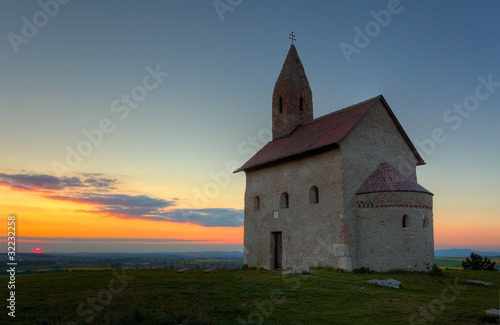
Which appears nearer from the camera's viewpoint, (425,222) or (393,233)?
(393,233)

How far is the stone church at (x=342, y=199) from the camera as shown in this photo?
64.0 feet

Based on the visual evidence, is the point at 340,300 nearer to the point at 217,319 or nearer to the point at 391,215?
the point at 217,319

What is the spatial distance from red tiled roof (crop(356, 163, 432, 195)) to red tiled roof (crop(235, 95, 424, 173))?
10.1 feet

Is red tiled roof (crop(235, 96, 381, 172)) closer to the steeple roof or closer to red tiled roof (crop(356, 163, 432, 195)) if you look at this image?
red tiled roof (crop(356, 163, 432, 195))

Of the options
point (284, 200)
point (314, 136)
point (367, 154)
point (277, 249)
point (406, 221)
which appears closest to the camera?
point (406, 221)

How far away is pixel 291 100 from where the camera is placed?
28906mm

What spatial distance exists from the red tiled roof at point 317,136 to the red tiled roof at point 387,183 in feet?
10.1

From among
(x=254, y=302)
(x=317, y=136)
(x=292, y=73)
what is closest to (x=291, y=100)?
(x=292, y=73)

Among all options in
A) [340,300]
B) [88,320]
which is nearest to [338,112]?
[340,300]

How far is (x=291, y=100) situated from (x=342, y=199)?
11.5 metres

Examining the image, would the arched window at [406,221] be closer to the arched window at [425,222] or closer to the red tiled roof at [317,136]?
the arched window at [425,222]

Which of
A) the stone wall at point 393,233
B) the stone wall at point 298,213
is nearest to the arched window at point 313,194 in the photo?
the stone wall at point 298,213

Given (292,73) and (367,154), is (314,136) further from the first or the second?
(292,73)

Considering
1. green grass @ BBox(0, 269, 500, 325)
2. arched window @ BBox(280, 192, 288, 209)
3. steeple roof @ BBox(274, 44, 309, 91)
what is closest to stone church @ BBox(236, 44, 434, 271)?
arched window @ BBox(280, 192, 288, 209)
